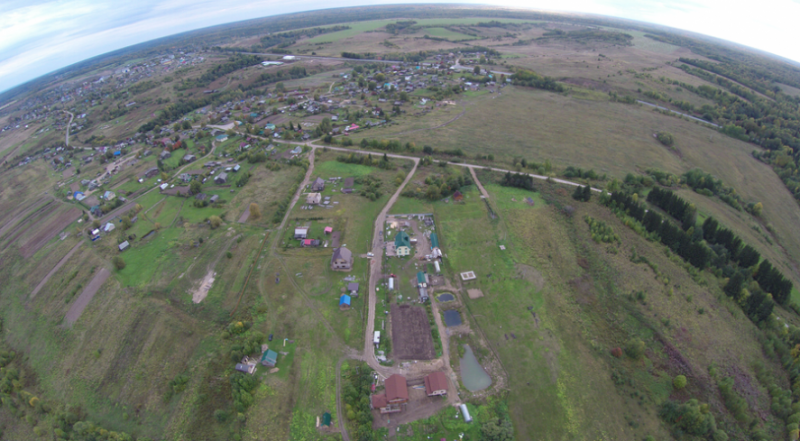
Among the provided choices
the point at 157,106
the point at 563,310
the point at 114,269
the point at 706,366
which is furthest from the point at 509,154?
the point at 157,106

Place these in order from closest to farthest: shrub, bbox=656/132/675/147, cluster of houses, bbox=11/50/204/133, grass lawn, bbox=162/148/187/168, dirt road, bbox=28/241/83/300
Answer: dirt road, bbox=28/241/83/300 → grass lawn, bbox=162/148/187/168 → shrub, bbox=656/132/675/147 → cluster of houses, bbox=11/50/204/133

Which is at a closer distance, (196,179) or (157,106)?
(196,179)

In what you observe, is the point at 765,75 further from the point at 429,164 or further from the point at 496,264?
the point at 496,264

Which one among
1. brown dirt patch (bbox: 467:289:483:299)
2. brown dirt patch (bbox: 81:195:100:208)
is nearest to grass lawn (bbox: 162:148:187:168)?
brown dirt patch (bbox: 81:195:100:208)

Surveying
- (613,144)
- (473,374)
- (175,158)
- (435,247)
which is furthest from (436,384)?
(175,158)

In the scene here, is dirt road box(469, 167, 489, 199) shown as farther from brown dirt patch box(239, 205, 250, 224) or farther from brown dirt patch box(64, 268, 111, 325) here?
brown dirt patch box(64, 268, 111, 325)

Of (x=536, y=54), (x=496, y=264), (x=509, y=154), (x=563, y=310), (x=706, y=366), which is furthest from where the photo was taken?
(x=536, y=54)
